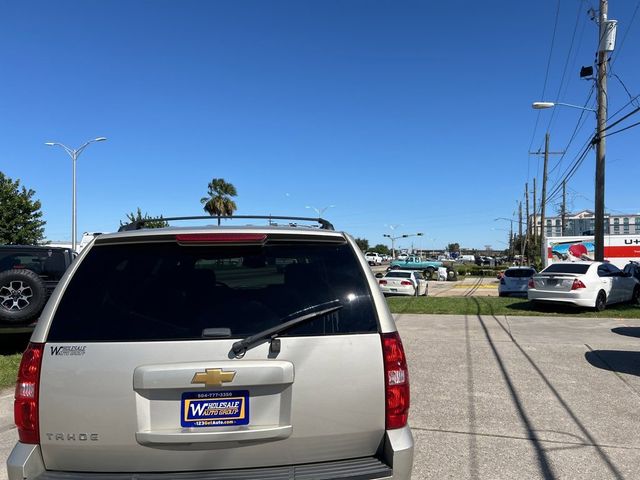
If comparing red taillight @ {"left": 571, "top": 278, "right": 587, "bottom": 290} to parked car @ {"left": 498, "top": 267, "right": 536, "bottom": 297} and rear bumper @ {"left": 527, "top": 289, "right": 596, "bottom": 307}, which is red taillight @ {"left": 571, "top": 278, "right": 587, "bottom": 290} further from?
parked car @ {"left": 498, "top": 267, "right": 536, "bottom": 297}

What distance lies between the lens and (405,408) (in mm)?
2602

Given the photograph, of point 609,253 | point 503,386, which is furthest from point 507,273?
point 503,386

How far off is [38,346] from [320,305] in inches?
53.6

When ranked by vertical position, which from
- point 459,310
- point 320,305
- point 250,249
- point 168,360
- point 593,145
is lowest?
point 459,310

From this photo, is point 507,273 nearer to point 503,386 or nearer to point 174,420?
point 503,386

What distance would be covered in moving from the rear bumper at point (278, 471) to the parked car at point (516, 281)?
74.3ft

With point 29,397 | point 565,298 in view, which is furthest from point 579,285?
point 29,397

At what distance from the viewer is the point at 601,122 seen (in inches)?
714

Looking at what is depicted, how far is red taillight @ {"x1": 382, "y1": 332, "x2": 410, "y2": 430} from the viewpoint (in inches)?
100

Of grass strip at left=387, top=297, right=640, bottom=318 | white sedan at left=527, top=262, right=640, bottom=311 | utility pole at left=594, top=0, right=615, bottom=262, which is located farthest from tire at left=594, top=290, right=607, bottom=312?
utility pole at left=594, top=0, right=615, bottom=262

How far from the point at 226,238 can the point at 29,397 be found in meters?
1.19

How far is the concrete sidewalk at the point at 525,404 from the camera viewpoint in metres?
4.04

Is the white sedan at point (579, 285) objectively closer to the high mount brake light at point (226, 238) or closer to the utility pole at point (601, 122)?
the utility pole at point (601, 122)

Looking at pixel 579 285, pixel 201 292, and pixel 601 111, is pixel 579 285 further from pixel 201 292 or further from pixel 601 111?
pixel 201 292
